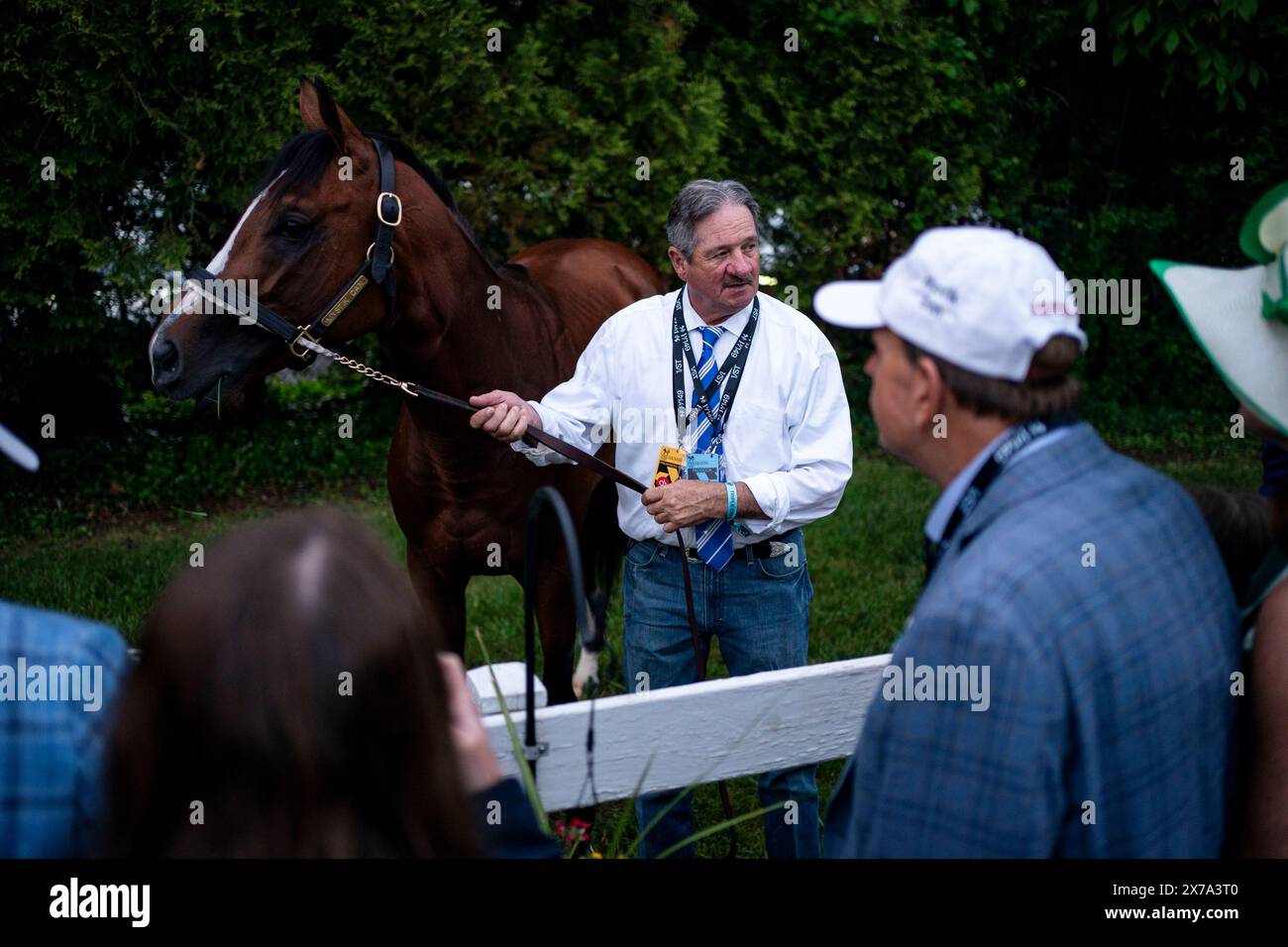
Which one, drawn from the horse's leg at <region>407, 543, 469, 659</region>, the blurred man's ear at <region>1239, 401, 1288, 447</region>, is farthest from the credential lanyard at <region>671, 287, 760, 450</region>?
the blurred man's ear at <region>1239, 401, 1288, 447</region>

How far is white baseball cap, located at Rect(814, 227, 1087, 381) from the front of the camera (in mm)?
1562

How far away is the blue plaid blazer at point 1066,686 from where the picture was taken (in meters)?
1.40

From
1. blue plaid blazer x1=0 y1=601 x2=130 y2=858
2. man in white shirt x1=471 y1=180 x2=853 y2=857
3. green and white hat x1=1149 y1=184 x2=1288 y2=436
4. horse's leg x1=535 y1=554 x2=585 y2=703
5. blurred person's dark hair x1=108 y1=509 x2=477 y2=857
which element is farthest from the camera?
horse's leg x1=535 y1=554 x2=585 y2=703

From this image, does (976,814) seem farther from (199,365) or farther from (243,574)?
(199,365)

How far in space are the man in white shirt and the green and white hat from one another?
4.20 feet

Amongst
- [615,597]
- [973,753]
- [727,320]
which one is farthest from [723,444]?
[615,597]

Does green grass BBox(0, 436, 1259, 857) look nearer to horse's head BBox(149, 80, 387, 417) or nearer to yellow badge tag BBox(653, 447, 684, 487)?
horse's head BBox(149, 80, 387, 417)

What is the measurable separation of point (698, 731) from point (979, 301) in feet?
3.57

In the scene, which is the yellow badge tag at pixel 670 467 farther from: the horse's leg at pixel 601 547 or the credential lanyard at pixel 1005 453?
the credential lanyard at pixel 1005 453

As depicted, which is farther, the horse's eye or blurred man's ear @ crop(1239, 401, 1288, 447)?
the horse's eye

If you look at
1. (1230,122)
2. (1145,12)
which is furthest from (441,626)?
(1230,122)

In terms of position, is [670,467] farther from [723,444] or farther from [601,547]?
[601,547]

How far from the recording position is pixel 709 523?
3094mm

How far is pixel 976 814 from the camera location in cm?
142
